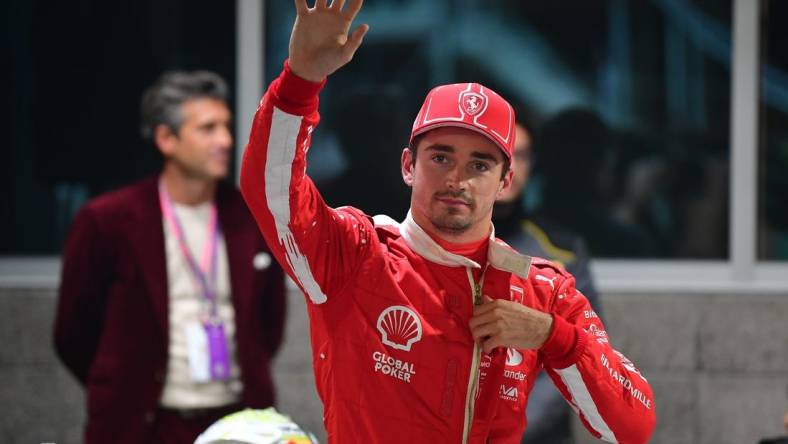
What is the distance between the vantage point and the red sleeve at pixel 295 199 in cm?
194

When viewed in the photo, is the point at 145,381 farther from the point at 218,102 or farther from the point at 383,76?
the point at 383,76

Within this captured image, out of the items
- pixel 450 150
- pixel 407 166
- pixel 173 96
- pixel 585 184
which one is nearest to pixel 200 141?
pixel 173 96

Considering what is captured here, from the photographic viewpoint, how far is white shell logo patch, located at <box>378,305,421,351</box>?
6.93ft

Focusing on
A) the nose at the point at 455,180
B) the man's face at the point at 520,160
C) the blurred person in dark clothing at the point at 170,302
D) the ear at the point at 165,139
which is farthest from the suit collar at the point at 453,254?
the ear at the point at 165,139

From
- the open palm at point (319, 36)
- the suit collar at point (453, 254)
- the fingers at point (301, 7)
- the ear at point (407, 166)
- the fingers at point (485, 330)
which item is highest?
the fingers at point (301, 7)

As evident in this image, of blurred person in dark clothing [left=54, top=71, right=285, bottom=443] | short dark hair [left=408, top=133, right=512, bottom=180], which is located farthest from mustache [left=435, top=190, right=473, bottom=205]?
blurred person in dark clothing [left=54, top=71, right=285, bottom=443]

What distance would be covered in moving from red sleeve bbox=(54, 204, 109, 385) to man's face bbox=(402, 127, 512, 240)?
198 cm

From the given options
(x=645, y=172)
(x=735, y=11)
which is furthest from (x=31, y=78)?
(x=735, y=11)

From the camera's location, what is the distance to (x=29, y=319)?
5.51 metres

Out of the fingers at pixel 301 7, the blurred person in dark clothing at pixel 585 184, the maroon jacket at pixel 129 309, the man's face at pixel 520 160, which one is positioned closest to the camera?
the fingers at pixel 301 7

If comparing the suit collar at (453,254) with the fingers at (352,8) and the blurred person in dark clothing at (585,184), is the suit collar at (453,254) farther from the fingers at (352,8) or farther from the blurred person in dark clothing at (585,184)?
the blurred person in dark clothing at (585,184)

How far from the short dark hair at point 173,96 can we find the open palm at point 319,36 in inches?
89.7

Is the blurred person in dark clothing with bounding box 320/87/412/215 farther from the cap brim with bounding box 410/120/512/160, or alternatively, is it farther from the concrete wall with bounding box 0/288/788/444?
the cap brim with bounding box 410/120/512/160

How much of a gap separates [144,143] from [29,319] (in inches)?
39.5
